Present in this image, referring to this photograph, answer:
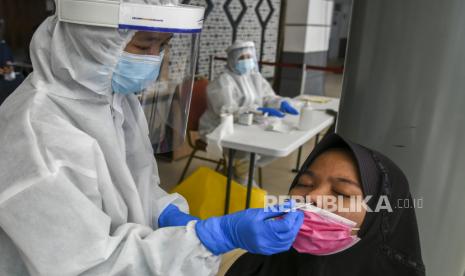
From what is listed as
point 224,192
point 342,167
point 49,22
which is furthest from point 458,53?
point 224,192

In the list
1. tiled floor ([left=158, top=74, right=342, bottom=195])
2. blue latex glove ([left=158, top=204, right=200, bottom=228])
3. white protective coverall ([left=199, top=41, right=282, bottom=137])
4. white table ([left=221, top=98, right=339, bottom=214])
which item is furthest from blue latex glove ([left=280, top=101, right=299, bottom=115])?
blue latex glove ([left=158, top=204, right=200, bottom=228])

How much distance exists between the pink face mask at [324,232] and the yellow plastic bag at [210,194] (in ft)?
5.14

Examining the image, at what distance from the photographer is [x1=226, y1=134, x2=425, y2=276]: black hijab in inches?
36.6

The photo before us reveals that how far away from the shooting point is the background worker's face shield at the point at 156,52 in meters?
0.91

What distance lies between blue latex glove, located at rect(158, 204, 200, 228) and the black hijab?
1.47 ft

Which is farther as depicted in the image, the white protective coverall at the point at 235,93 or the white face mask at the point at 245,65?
the white face mask at the point at 245,65

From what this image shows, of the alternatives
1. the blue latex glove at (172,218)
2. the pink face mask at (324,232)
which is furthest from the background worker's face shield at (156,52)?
the pink face mask at (324,232)

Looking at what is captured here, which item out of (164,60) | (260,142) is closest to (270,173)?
(260,142)

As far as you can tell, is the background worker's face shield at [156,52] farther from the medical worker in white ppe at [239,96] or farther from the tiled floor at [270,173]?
the tiled floor at [270,173]

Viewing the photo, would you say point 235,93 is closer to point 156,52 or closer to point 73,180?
point 156,52

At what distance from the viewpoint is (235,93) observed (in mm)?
3457

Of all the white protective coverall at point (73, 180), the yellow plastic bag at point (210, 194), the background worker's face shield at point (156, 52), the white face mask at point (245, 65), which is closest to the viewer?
the white protective coverall at point (73, 180)

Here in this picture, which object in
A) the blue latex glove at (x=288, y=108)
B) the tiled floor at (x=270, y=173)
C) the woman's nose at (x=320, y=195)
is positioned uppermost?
the woman's nose at (x=320, y=195)

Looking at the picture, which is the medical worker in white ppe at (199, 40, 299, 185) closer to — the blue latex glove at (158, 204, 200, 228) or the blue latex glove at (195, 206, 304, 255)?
the blue latex glove at (158, 204, 200, 228)
